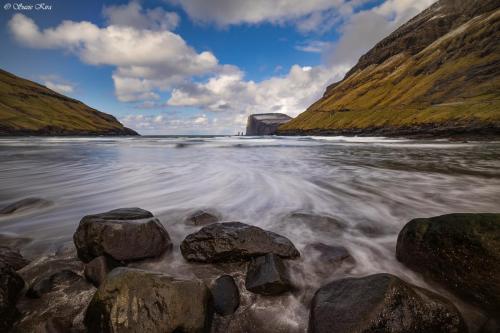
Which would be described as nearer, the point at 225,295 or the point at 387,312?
the point at 387,312

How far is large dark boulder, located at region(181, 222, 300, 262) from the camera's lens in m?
4.49

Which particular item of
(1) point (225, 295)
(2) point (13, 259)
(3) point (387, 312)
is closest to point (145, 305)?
(1) point (225, 295)

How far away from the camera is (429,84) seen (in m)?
83.9

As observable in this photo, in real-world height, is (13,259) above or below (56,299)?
above

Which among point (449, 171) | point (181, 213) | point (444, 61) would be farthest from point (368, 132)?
point (181, 213)

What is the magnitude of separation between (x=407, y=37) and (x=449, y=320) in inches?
6406

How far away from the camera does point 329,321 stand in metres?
3.04

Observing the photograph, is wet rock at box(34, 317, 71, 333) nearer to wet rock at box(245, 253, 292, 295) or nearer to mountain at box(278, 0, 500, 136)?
wet rock at box(245, 253, 292, 295)

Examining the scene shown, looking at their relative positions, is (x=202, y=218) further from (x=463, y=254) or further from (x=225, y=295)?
(x=463, y=254)

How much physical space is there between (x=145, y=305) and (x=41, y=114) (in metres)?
143

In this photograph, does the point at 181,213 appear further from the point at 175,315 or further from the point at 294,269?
the point at 175,315

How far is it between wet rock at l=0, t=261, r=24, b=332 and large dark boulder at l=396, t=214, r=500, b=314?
17.8 feet

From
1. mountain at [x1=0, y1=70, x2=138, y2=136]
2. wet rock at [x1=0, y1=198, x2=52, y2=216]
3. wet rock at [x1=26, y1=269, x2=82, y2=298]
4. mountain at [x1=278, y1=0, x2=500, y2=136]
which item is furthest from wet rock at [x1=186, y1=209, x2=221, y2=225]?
mountain at [x1=0, y1=70, x2=138, y2=136]

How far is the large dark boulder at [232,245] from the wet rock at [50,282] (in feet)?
5.34
